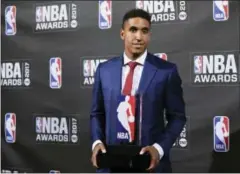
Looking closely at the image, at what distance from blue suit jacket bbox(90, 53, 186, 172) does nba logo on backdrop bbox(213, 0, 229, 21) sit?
31 cm

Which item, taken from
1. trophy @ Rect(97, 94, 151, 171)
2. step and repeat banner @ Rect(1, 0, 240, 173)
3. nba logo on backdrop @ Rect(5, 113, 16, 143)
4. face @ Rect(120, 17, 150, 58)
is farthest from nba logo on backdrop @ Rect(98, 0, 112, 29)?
nba logo on backdrop @ Rect(5, 113, 16, 143)

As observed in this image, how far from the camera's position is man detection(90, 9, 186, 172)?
1999mm

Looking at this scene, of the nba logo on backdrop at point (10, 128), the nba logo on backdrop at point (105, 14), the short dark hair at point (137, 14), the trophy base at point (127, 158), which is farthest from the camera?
the nba logo on backdrop at point (10, 128)

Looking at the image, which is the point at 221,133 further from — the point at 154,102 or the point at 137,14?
the point at 137,14

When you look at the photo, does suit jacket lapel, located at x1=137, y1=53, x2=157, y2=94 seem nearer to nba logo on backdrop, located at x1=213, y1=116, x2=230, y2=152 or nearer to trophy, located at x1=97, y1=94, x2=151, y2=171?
trophy, located at x1=97, y1=94, x2=151, y2=171

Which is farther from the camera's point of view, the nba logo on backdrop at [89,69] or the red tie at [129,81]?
the nba logo on backdrop at [89,69]

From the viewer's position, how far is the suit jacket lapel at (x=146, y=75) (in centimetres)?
201

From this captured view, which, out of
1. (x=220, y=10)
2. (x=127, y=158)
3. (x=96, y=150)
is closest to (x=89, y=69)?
(x=96, y=150)

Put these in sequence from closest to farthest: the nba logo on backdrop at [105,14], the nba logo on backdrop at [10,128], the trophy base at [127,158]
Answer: the trophy base at [127,158], the nba logo on backdrop at [105,14], the nba logo on backdrop at [10,128]

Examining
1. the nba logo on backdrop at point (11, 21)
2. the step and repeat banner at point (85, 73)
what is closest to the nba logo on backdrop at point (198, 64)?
the step and repeat banner at point (85, 73)

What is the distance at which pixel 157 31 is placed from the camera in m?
2.11

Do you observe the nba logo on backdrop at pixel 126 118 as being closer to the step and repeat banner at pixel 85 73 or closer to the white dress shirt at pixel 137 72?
the white dress shirt at pixel 137 72

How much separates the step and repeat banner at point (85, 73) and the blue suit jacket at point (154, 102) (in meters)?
0.05

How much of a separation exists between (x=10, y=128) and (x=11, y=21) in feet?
1.97
